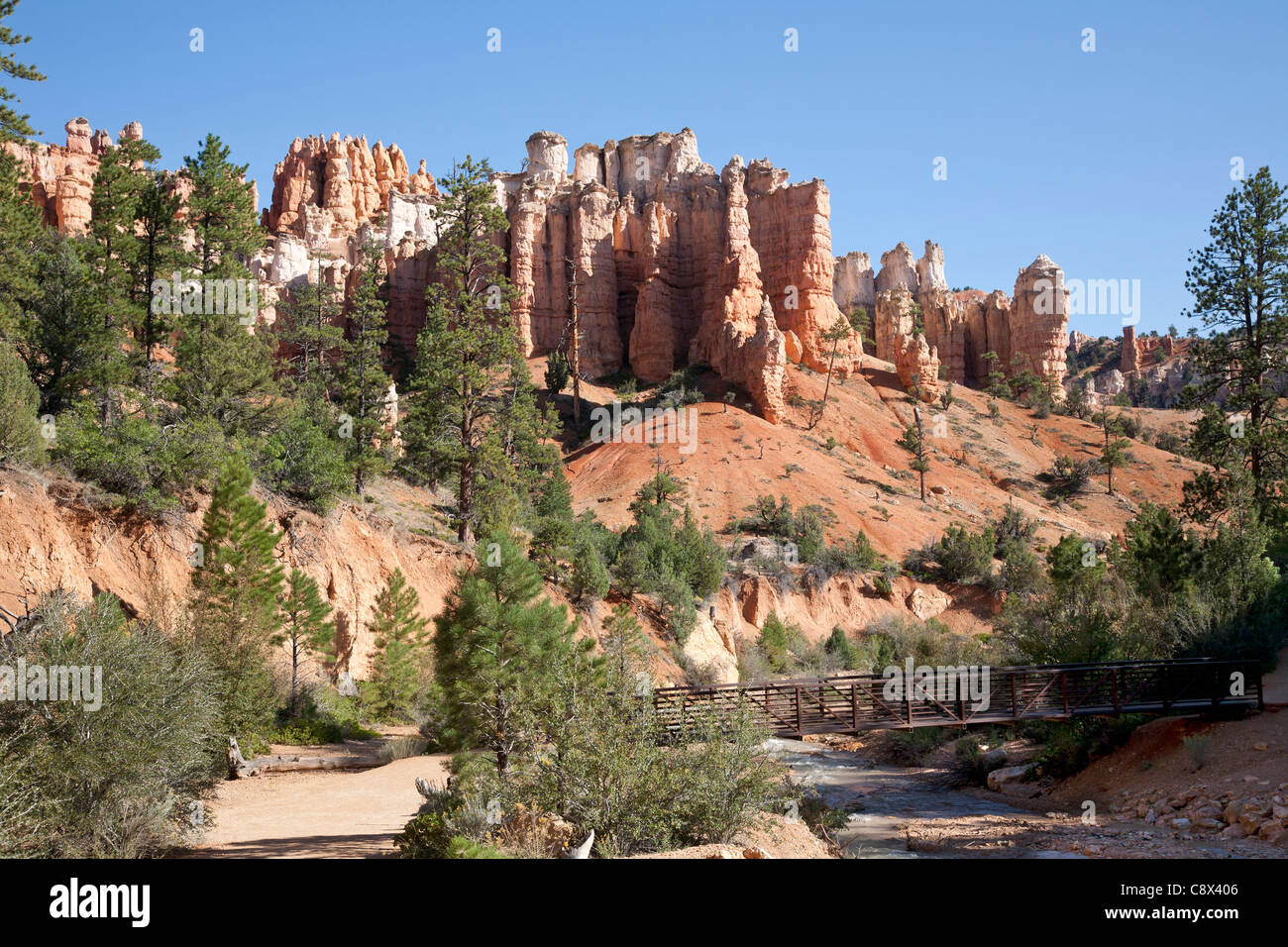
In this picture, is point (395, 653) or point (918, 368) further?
point (918, 368)

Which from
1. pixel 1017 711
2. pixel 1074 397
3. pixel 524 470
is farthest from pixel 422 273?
pixel 1017 711

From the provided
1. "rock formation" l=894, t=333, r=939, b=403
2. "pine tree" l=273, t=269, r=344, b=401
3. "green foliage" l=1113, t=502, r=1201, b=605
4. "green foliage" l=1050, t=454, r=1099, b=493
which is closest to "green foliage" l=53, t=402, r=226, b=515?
"pine tree" l=273, t=269, r=344, b=401

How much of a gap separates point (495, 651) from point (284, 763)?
766cm

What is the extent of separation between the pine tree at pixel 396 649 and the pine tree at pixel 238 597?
14.4ft

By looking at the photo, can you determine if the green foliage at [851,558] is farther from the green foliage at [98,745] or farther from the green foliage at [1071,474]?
the green foliage at [98,745]

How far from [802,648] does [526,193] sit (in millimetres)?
54329

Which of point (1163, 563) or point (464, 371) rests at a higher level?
point (464, 371)

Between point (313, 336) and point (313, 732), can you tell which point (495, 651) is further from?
point (313, 336)

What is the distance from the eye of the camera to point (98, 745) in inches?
437

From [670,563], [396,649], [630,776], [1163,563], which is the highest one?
[1163,563]

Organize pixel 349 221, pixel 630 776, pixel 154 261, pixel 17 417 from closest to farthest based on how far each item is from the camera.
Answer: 1. pixel 630 776
2. pixel 17 417
3. pixel 154 261
4. pixel 349 221

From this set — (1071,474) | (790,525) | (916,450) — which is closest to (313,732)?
(790,525)

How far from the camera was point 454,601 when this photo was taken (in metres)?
16.6
